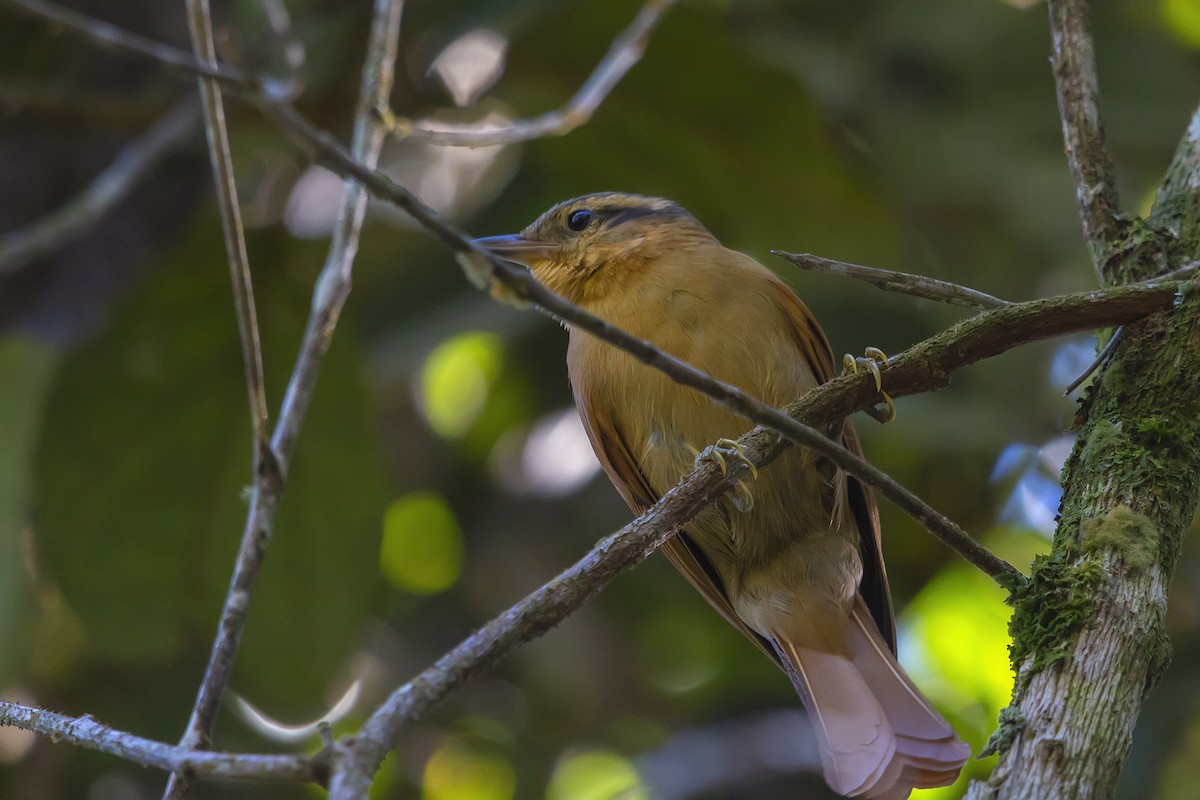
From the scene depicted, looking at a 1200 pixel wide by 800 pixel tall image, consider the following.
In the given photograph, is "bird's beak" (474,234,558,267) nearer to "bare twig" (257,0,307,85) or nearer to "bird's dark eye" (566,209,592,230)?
"bird's dark eye" (566,209,592,230)

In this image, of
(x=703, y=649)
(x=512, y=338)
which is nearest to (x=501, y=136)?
(x=512, y=338)

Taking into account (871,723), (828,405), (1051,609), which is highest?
(828,405)

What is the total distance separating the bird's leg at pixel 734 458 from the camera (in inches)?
84.0

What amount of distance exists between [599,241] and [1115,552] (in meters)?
2.22

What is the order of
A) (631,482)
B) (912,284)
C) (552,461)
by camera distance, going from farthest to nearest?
(552,461) < (631,482) < (912,284)

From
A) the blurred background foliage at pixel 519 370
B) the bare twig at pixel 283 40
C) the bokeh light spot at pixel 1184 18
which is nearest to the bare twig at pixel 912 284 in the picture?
the bare twig at pixel 283 40

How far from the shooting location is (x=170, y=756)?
1.60 metres

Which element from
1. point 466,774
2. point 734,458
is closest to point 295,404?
point 734,458

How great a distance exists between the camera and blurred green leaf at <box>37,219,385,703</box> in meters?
4.06

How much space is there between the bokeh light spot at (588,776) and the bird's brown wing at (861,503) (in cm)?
181

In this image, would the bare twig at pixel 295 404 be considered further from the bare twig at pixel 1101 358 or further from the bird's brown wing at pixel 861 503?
the bare twig at pixel 1101 358

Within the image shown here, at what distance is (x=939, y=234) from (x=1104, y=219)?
2672mm

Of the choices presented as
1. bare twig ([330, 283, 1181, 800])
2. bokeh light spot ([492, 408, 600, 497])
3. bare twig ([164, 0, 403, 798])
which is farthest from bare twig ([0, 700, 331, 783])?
bokeh light spot ([492, 408, 600, 497])

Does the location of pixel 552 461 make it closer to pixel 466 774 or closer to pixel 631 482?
pixel 466 774
